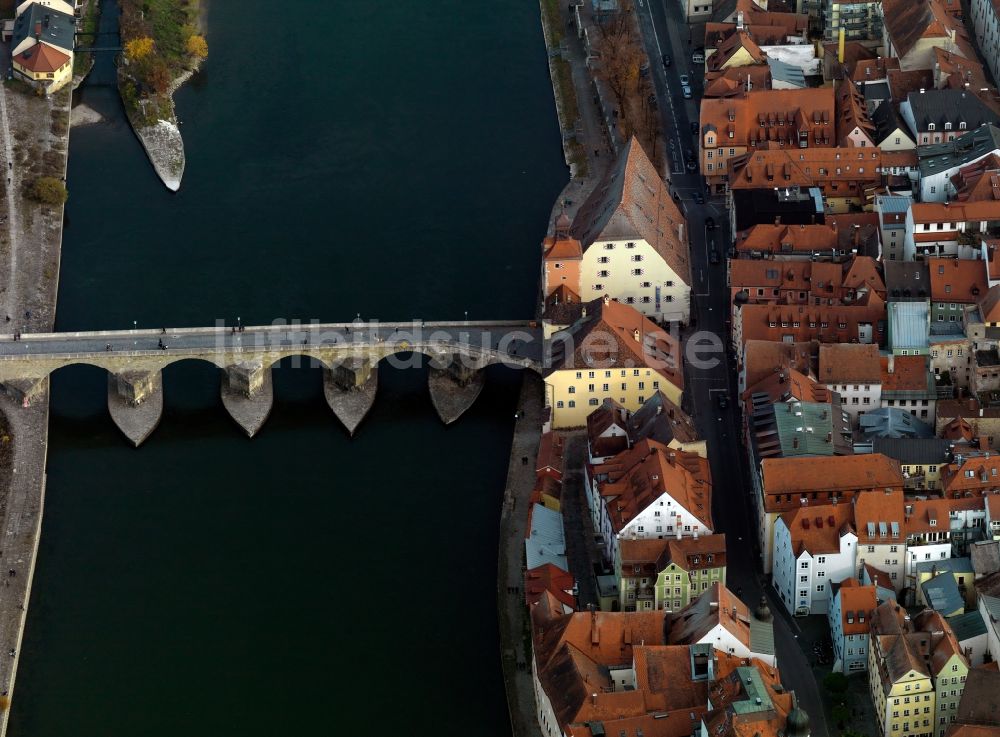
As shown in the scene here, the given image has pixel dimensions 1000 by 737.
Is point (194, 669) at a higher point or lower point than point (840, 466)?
lower

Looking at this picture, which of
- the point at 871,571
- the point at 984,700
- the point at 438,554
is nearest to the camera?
the point at 984,700

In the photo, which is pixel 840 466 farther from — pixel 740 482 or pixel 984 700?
pixel 984 700

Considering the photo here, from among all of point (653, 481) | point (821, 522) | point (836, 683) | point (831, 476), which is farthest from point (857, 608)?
point (653, 481)

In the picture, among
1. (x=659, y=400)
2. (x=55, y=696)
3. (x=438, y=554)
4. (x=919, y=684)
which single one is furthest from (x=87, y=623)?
(x=919, y=684)

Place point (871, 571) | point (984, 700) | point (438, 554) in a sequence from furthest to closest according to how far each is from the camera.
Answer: point (438, 554) < point (871, 571) < point (984, 700)

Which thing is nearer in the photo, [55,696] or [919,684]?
[919,684]

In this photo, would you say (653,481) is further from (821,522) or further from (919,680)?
(919,680)

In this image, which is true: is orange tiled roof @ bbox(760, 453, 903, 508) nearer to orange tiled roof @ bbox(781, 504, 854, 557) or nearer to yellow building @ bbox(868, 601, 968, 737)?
orange tiled roof @ bbox(781, 504, 854, 557)

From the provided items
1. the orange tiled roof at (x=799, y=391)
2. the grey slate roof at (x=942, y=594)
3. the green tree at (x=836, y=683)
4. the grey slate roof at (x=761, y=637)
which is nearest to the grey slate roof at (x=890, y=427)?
the orange tiled roof at (x=799, y=391)
